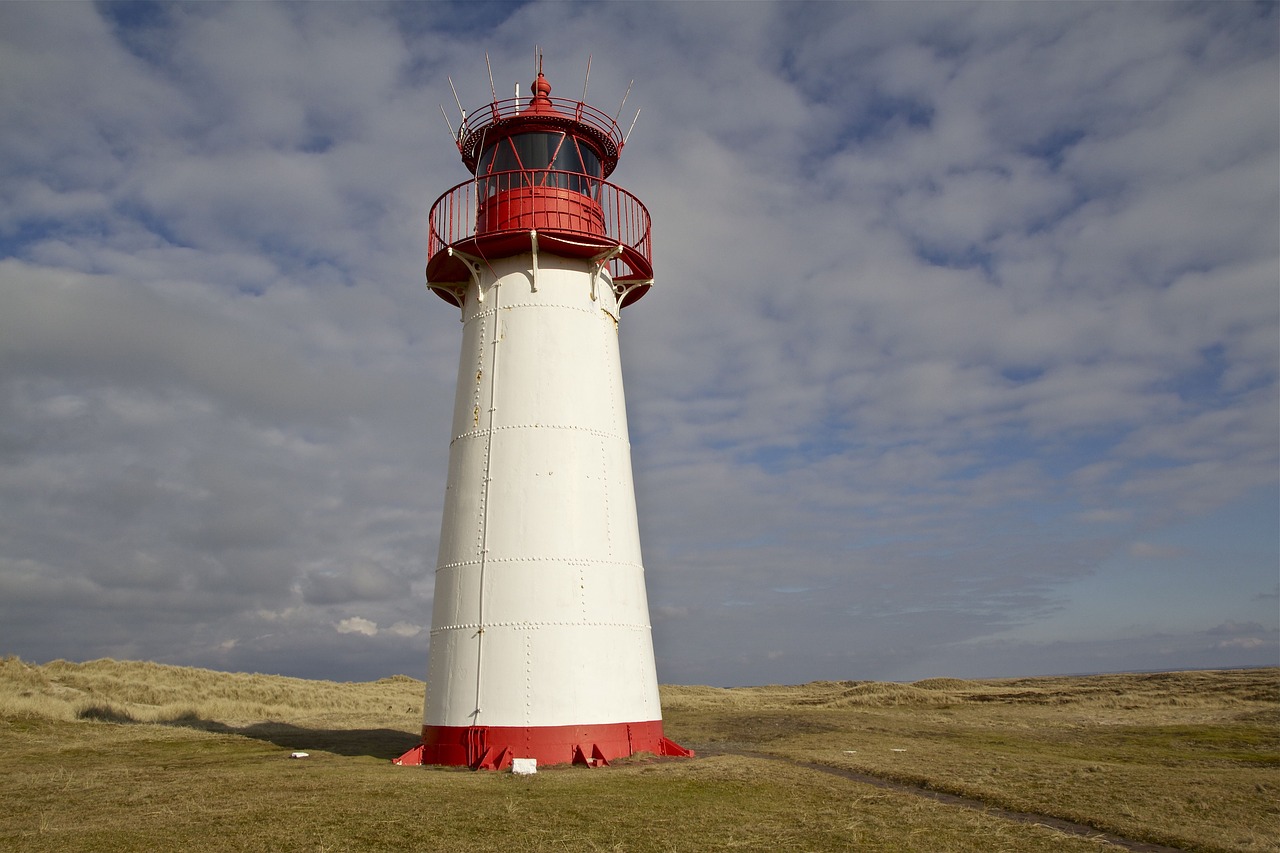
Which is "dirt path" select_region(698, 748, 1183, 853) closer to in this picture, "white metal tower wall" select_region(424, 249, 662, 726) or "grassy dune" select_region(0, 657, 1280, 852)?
"grassy dune" select_region(0, 657, 1280, 852)

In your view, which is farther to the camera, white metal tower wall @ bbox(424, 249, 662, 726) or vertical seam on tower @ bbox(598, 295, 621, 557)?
vertical seam on tower @ bbox(598, 295, 621, 557)

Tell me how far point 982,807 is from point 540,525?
903 centimetres

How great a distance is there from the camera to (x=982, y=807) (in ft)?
41.9

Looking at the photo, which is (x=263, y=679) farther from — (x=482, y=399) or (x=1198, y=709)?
(x=1198, y=709)

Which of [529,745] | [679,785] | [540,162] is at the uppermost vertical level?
[540,162]

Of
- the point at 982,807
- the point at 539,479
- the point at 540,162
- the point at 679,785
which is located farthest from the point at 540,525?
the point at 982,807

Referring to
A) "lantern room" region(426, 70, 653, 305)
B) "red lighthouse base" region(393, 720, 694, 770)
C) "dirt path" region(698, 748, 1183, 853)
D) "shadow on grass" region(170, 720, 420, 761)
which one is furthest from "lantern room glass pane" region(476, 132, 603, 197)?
"dirt path" region(698, 748, 1183, 853)

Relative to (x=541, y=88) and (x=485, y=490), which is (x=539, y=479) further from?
(x=541, y=88)

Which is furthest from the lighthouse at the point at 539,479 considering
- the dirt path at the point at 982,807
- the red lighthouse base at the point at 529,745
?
the dirt path at the point at 982,807

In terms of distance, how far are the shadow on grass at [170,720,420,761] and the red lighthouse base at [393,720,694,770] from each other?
2775 mm

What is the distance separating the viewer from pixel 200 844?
32.9ft

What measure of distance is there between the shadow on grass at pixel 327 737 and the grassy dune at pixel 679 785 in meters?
0.12

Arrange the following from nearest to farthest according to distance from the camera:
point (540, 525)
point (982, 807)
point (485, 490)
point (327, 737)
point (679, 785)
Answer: point (982, 807), point (679, 785), point (540, 525), point (485, 490), point (327, 737)

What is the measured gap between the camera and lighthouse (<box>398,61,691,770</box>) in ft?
54.6
